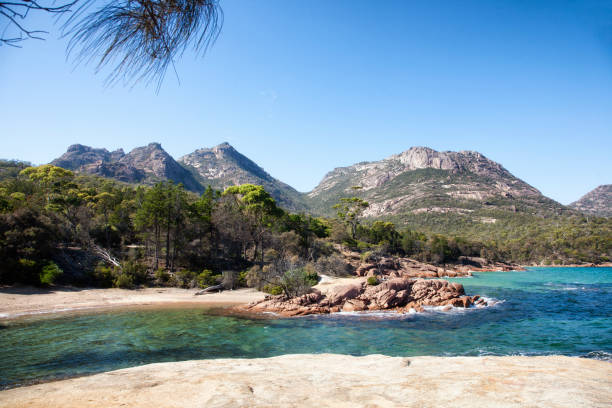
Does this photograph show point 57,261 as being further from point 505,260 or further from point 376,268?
point 505,260

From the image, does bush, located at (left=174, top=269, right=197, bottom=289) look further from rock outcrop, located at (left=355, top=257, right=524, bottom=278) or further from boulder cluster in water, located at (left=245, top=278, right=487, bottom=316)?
rock outcrop, located at (left=355, top=257, right=524, bottom=278)

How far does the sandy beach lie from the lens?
1811 centimetres

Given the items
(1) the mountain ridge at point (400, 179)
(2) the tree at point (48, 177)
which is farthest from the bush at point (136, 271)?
(1) the mountain ridge at point (400, 179)

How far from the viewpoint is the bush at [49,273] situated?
2202 centimetres

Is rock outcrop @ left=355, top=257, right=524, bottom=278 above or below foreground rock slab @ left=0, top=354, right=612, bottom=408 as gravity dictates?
below

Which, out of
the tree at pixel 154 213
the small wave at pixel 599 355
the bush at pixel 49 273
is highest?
the tree at pixel 154 213

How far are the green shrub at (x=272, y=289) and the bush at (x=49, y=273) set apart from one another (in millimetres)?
15938

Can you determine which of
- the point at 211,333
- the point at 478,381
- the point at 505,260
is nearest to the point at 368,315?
the point at 211,333

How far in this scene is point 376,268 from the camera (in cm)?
4088

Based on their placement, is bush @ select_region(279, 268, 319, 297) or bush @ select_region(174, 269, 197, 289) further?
bush @ select_region(174, 269, 197, 289)

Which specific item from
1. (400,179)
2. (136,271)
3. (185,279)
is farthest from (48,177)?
(400,179)

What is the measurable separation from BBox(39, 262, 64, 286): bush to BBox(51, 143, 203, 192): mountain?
361 feet

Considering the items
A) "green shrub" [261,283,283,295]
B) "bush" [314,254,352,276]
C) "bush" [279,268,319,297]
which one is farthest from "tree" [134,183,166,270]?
"bush" [314,254,352,276]

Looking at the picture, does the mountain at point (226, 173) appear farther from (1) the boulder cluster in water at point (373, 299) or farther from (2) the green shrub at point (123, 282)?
(1) the boulder cluster in water at point (373, 299)
